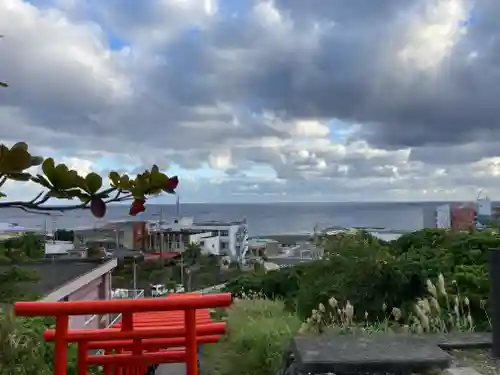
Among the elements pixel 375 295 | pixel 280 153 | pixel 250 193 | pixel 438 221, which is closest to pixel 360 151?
pixel 280 153

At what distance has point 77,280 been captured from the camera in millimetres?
11055

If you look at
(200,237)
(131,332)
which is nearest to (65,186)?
(131,332)

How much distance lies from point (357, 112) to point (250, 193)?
1569cm

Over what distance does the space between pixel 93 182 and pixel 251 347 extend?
10.1 feet

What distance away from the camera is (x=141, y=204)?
4.44 ft

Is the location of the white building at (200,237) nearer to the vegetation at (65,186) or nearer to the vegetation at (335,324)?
the vegetation at (335,324)

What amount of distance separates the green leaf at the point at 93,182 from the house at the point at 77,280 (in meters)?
7.35

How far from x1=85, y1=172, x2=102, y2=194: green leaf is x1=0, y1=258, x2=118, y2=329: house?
24.1 ft

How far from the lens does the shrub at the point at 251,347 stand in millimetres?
3889

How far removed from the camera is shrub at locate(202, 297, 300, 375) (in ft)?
12.8

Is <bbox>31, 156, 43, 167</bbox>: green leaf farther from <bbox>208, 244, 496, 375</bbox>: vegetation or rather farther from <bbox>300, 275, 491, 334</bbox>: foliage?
<bbox>300, 275, 491, 334</bbox>: foliage

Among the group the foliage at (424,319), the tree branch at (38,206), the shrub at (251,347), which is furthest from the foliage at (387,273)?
the tree branch at (38,206)

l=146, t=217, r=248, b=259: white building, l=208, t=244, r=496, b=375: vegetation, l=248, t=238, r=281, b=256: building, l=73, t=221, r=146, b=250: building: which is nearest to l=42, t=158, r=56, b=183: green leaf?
l=208, t=244, r=496, b=375: vegetation

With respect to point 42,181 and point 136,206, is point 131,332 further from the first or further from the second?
point 42,181
